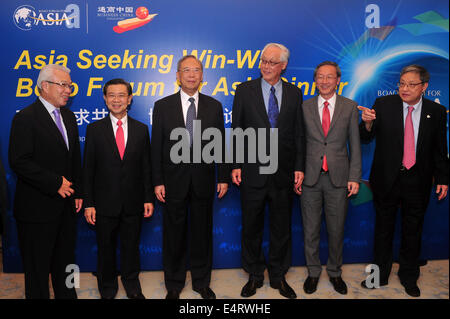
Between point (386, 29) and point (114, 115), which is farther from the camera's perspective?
point (386, 29)

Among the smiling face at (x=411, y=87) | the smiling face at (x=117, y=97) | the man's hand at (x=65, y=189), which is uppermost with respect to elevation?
the smiling face at (x=411, y=87)

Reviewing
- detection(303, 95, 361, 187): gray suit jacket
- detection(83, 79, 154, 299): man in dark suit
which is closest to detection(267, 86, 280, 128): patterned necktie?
detection(303, 95, 361, 187): gray suit jacket

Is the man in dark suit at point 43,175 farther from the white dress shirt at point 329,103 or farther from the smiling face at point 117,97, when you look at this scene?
the white dress shirt at point 329,103

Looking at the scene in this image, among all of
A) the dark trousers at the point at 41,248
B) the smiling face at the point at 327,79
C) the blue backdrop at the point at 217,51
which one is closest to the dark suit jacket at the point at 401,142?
the smiling face at the point at 327,79

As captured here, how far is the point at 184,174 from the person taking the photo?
9.21 ft

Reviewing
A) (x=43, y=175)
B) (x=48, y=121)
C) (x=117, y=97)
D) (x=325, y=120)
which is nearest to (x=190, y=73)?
(x=117, y=97)

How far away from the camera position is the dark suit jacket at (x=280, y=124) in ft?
9.42

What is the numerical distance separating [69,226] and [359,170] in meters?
2.48

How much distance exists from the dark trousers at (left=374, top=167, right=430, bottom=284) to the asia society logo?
A: 11.2 ft

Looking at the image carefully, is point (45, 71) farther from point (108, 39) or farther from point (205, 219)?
point (205, 219)

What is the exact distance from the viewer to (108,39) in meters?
3.33

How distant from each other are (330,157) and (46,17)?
3.02m

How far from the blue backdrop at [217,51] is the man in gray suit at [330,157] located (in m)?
0.57

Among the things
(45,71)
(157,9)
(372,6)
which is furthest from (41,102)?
(372,6)
